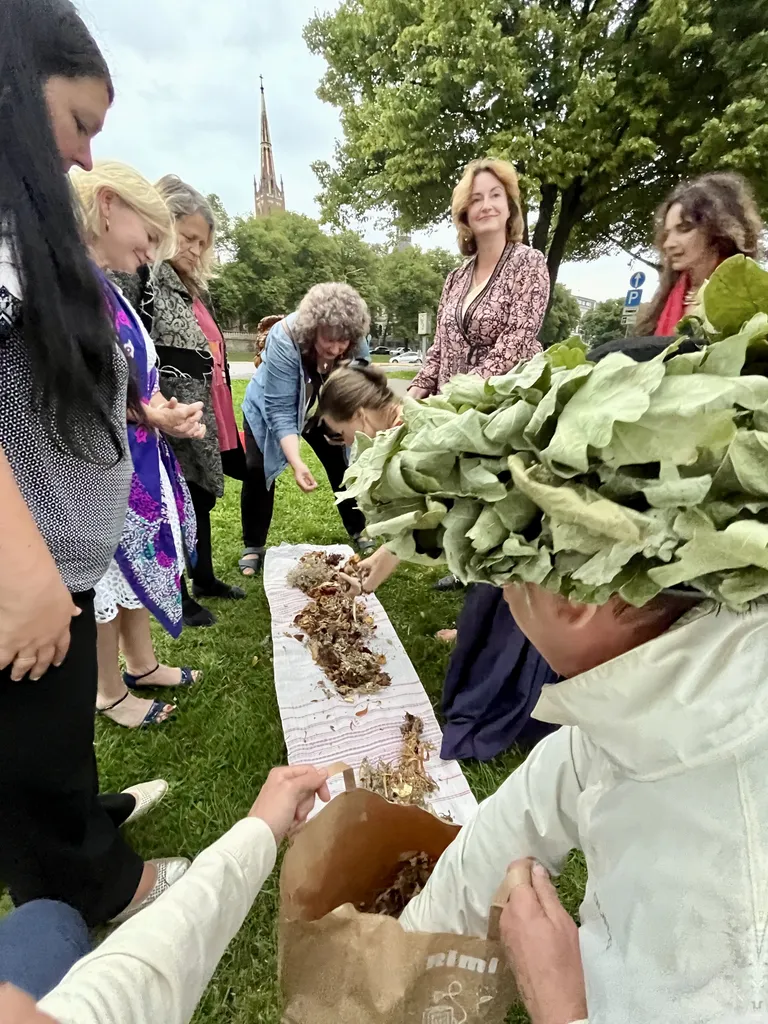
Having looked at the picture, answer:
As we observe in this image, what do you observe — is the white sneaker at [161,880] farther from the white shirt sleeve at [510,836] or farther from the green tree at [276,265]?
the green tree at [276,265]

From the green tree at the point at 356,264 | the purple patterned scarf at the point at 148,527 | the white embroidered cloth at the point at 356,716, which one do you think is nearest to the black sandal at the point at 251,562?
the white embroidered cloth at the point at 356,716

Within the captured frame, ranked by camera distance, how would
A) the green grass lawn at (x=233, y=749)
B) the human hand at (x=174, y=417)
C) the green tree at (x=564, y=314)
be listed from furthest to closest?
1. the green tree at (x=564, y=314)
2. the human hand at (x=174, y=417)
3. the green grass lawn at (x=233, y=749)

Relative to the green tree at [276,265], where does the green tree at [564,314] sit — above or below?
below

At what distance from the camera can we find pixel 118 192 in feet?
6.79

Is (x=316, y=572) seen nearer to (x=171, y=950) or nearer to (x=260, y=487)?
(x=260, y=487)

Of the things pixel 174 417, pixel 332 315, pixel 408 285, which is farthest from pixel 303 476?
pixel 408 285

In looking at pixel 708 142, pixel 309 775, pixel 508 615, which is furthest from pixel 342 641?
pixel 708 142

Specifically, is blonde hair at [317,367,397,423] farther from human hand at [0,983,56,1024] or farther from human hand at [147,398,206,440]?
human hand at [0,983,56,1024]

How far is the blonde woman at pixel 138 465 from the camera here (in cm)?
208

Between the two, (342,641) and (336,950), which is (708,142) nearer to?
(342,641)

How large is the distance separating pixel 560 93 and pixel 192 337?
11208 mm

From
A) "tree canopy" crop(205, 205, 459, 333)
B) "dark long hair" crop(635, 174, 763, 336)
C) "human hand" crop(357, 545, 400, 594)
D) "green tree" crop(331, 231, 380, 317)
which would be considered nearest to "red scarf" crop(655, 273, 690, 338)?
"dark long hair" crop(635, 174, 763, 336)

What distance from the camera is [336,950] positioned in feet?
3.97

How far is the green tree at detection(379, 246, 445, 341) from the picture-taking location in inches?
1625
